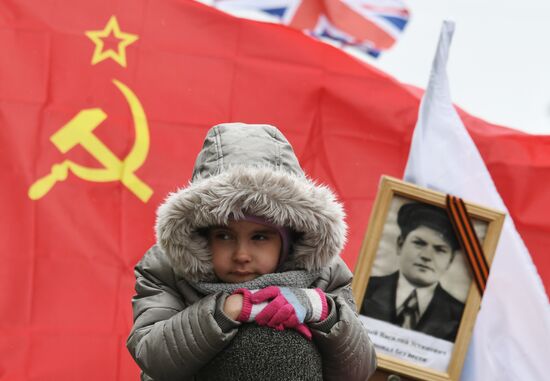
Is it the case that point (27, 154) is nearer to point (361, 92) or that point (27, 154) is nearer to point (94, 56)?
point (94, 56)

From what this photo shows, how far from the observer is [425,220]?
263cm

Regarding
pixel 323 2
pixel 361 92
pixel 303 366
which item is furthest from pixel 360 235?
pixel 303 366

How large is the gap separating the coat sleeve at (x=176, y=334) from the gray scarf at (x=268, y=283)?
1.3 inches

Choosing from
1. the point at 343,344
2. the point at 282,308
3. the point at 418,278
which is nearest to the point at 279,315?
the point at 282,308

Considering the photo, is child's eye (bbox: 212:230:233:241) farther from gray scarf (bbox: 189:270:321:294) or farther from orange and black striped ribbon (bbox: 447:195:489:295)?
orange and black striped ribbon (bbox: 447:195:489:295)

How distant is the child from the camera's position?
1.54 m

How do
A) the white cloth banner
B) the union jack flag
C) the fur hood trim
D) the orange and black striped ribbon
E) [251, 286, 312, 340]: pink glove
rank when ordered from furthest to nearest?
the union jack flag
the white cloth banner
the orange and black striped ribbon
the fur hood trim
[251, 286, 312, 340]: pink glove

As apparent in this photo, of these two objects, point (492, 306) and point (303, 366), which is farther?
point (492, 306)

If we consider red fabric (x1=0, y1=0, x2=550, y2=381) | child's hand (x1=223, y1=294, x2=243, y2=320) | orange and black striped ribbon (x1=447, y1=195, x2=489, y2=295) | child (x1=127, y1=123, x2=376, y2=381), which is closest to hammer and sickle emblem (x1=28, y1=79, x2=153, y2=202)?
red fabric (x1=0, y1=0, x2=550, y2=381)

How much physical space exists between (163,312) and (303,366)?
28 cm

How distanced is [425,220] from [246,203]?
1.09m

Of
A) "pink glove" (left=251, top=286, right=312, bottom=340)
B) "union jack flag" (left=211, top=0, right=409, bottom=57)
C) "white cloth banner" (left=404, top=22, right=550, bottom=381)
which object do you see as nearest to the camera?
"pink glove" (left=251, top=286, right=312, bottom=340)

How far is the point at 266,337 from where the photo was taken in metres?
1.53

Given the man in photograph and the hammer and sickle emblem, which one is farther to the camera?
the hammer and sickle emblem
